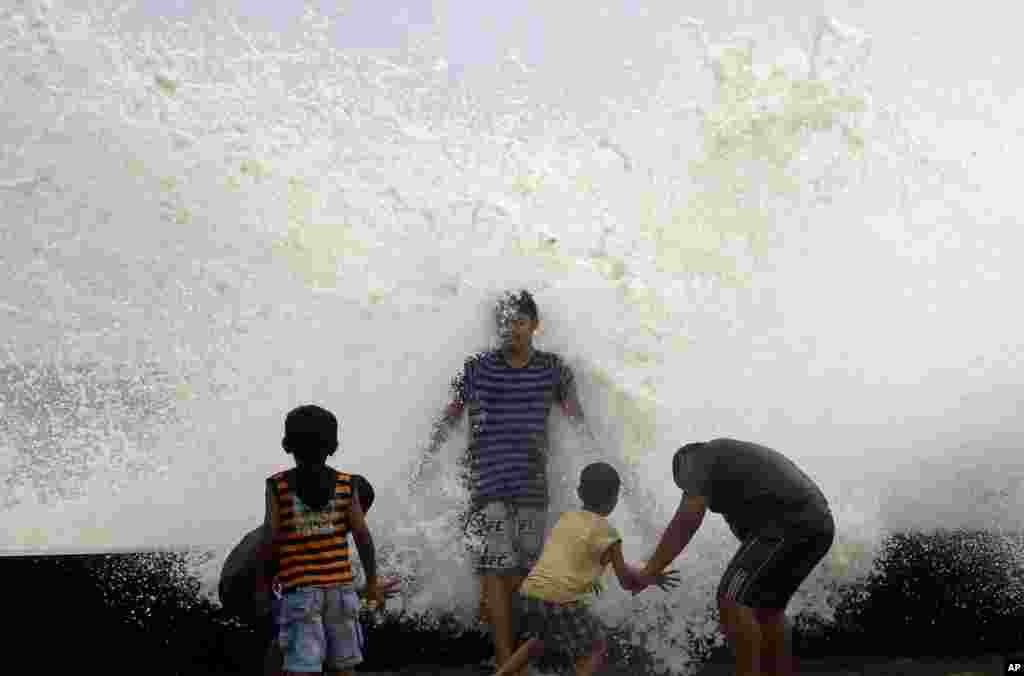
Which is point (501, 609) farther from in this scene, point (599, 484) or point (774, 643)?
point (774, 643)

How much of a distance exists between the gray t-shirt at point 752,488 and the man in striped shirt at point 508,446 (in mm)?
761

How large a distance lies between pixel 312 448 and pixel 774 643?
1.81 metres

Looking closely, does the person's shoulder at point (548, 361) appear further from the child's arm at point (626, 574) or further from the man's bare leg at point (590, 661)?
the man's bare leg at point (590, 661)

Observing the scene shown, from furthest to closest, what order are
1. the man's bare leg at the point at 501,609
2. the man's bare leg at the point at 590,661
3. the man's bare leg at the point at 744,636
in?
the man's bare leg at the point at 501,609
the man's bare leg at the point at 590,661
the man's bare leg at the point at 744,636

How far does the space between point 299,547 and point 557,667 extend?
136 cm

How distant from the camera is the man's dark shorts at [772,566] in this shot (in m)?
4.27

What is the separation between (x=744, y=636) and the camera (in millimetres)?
4242

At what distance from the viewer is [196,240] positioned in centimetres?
965

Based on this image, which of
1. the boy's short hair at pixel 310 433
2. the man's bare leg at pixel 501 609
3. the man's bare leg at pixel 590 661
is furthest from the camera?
the man's bare leg at pixel 501 609

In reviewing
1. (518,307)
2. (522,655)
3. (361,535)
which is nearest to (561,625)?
(522,655)

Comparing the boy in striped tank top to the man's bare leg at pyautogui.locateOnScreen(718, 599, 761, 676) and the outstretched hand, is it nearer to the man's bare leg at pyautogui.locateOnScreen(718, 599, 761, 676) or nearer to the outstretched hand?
the outstretched hand

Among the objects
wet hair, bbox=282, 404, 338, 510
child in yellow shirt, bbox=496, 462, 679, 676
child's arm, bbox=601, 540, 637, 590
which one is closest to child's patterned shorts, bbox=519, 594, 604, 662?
child in yellow shirt, bbox=496, 462, 679, 676

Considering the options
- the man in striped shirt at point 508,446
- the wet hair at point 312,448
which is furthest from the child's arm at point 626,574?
the wet hair at point 312,448

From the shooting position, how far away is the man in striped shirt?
490 cm
